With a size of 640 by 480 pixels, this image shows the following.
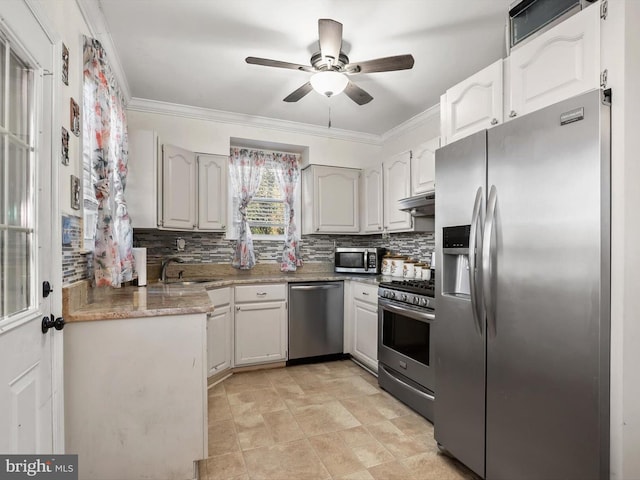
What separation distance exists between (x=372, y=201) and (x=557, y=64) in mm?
2431

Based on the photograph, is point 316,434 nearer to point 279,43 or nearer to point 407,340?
point 407,340

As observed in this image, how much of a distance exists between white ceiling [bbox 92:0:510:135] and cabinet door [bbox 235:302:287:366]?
197 centimetres

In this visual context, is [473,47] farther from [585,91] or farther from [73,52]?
[73,52]

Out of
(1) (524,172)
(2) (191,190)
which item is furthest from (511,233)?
(2) (191,190)

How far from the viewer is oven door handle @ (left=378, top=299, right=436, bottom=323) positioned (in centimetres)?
224

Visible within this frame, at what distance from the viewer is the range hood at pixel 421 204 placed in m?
2.56

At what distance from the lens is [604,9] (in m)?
1.24

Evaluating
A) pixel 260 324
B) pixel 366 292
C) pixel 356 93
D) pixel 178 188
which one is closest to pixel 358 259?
pixel 366 292

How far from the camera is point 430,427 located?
2.24m

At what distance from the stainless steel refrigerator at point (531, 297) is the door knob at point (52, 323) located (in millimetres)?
1830

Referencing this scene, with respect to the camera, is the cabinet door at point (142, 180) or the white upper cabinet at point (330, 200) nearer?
the cabinet door at point (142, 180)

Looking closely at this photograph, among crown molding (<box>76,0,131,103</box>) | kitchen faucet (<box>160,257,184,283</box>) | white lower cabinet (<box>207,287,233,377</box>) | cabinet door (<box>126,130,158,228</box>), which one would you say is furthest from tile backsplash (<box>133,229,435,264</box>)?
crown molding (<box>76,0,131,103</box>)

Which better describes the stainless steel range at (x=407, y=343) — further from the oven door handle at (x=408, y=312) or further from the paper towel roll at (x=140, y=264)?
the paper towel roll at (x=140, y=264)

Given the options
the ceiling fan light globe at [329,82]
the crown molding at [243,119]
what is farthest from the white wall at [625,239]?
the crown molding at [243,119]
